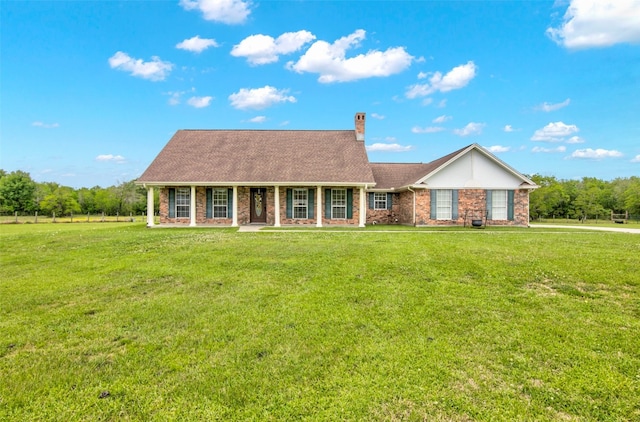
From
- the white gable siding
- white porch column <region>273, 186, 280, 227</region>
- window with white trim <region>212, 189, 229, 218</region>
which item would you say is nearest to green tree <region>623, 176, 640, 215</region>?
the white gable siding

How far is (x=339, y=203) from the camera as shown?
19.2m

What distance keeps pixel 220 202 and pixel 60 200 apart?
4484 cm

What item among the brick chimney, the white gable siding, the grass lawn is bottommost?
the grass lawn

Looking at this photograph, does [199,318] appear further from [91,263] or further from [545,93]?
[545,93]

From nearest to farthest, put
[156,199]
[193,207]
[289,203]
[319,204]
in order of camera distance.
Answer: [319,204]
[193,207]
[289,203]
[156,199]

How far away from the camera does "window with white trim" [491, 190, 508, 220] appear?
1912cm

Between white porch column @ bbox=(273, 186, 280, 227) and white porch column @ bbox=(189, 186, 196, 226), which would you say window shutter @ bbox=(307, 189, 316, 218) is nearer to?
white porch column @ bbox=(273, 186, 280, 227)

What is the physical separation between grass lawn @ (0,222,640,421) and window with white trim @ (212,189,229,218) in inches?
430

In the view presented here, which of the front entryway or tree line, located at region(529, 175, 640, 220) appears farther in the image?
tree line, located at region(529, 175, 640, 220)

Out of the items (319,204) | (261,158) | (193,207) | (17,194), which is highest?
(261,158)

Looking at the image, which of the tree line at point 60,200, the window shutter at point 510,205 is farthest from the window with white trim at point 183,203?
the tree line at point 60,200

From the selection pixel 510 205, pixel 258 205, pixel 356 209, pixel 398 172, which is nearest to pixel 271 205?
pixel 258 205

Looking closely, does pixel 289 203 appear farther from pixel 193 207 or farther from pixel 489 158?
pixel 489 158

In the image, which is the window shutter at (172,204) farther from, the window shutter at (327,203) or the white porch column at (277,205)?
the window shutter at (327,203)
